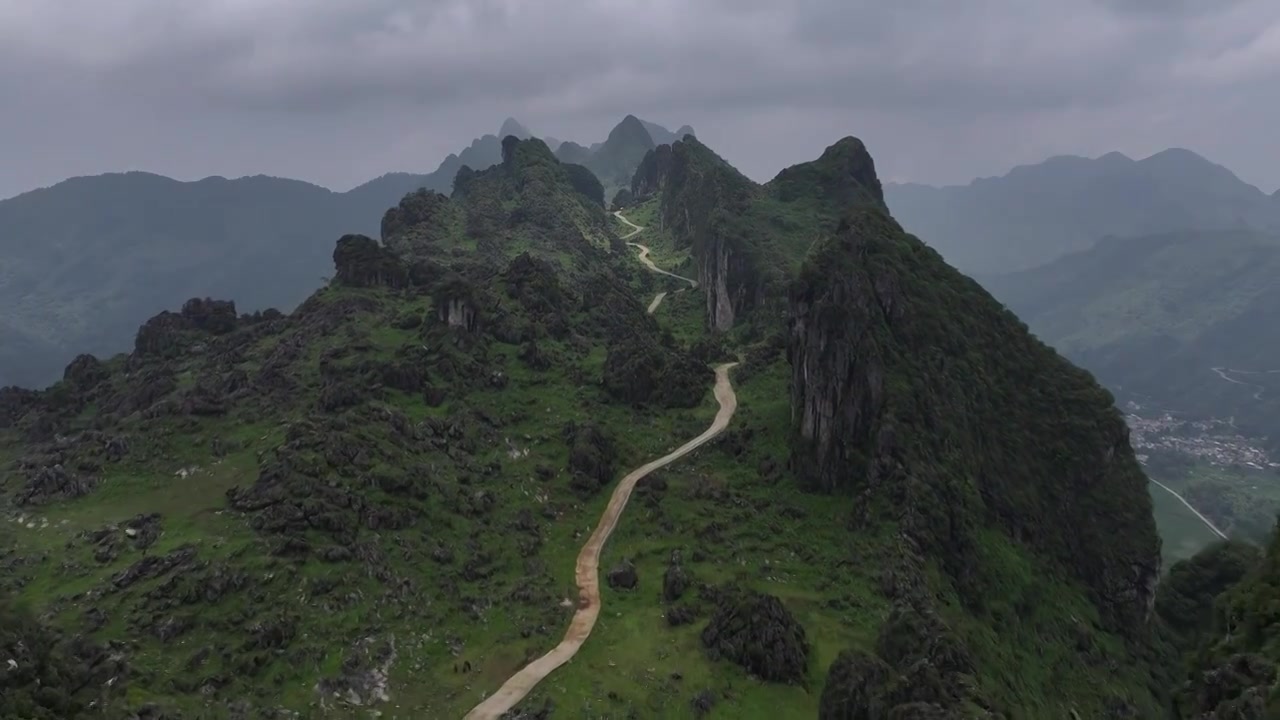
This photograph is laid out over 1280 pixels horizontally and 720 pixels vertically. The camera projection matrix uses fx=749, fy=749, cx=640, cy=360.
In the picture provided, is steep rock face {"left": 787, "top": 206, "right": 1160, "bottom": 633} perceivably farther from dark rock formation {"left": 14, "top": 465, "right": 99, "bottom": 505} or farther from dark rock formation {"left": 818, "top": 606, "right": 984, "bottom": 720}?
dark rock formation {"left": 14, "top": 465, "right": 99, "bottom": 505}

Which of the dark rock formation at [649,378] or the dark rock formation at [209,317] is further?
the dark rock formation at [209,317]

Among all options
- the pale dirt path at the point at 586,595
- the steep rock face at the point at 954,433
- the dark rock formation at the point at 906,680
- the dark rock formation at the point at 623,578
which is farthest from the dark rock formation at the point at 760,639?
the steep rock face at the point at 954,433

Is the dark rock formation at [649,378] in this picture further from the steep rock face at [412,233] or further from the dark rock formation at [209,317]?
the steep rock face at [412,233]

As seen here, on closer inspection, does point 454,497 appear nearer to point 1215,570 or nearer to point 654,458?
point 654,458

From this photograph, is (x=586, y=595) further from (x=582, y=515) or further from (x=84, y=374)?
(x=84, y=374)

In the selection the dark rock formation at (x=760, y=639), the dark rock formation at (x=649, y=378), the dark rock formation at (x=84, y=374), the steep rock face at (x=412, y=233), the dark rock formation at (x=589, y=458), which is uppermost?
the steep rock face at (x=412, y=233)

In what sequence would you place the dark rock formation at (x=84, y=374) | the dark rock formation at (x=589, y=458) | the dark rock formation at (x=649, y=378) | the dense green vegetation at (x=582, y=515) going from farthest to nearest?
1. the dark rock formation at (x=84, y=374)
2. the dark rock formation at (x=649, y=378)
3. the dark rock formation at (x=589, y=458)
4. the dense green vegetation at (x=582, y=515)

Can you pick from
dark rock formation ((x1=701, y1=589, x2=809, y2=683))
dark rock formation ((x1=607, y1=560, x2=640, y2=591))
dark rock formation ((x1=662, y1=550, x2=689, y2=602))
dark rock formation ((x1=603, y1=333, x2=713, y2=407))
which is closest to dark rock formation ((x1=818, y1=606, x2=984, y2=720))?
dark rock formation ((x1=701, y1=589, x2=809, y2=683))
